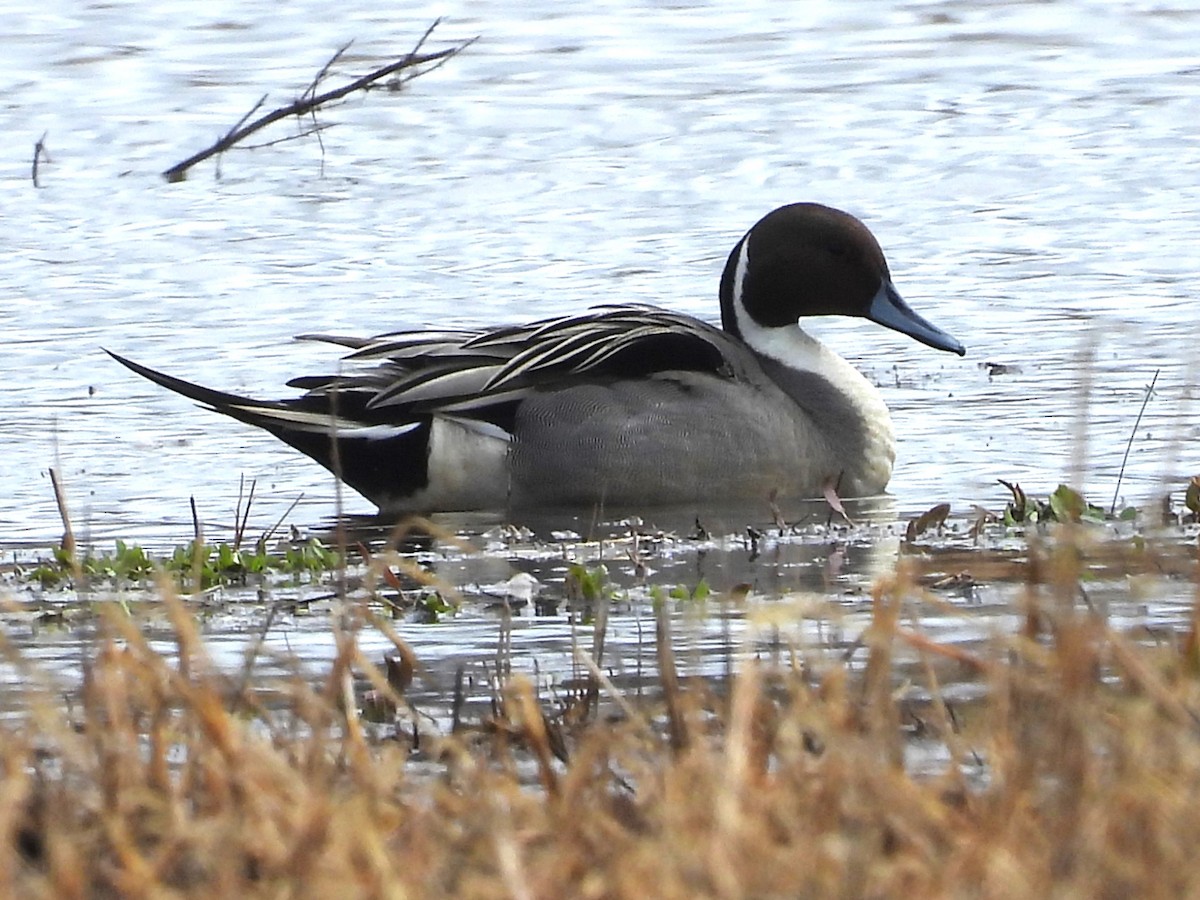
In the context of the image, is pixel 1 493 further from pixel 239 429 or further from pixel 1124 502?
pixel 1124 502

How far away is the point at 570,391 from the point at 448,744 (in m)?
4.29

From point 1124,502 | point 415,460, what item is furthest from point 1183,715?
point 415,460

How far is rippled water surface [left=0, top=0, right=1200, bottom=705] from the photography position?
8180mm

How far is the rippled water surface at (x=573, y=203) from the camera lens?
26.8ft

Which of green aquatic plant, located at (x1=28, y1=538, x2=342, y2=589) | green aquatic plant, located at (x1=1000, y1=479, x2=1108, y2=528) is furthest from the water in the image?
green aquatic plant, located at (x1=28, y1=538, x2=342, y2=589)

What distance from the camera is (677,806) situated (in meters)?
2.94

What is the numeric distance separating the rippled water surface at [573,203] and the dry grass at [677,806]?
10.7ft

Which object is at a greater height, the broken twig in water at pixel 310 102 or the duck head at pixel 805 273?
the broken twig in water at pixel 310 102

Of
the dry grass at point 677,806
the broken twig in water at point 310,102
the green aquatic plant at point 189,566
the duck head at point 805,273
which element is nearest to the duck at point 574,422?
the duck head at point 805,273

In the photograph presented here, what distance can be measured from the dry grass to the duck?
3.80m

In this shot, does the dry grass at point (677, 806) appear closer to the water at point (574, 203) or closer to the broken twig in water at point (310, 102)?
the water at point (574, 203)

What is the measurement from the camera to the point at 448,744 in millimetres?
3363

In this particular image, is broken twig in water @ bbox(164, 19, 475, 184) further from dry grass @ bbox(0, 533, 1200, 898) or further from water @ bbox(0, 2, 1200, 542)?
dry grass @ bbox(0, 533, 1200, 898)

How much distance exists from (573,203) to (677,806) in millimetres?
8976
